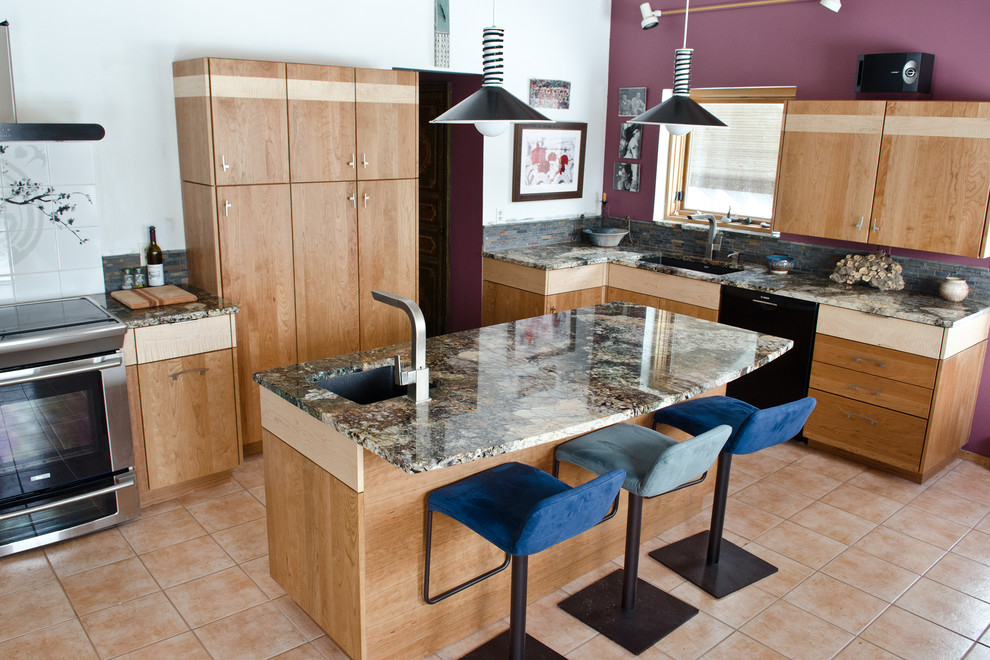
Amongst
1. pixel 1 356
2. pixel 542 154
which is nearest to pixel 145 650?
pixel 1 356

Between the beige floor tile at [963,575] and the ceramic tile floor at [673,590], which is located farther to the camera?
the beige floor tile at [963,575]

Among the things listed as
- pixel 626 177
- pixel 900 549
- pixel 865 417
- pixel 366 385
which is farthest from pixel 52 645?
pixel 626 177

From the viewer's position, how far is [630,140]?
607cm

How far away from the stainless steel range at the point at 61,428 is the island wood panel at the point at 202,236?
0.65m

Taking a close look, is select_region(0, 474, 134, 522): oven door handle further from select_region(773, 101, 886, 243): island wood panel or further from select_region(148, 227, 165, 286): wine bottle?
select_region(773, 101, 886, 243): island wood panel

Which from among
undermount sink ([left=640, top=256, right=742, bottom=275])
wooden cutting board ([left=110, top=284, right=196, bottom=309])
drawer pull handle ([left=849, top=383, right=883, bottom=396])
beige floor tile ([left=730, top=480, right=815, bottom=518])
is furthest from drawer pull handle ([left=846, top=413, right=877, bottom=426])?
wooden cutting board ([left=110, top=284, right=196, bottom=309])

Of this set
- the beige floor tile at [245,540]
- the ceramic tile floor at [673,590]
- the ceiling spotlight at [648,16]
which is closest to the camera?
the ceramic tile floor at [673,590]

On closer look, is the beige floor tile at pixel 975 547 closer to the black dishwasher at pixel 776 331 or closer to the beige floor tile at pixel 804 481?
the beige floor tile at pixel 804 481

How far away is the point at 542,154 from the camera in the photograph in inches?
232

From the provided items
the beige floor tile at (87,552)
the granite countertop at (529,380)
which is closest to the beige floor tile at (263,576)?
the beige floor tile at (87,552)

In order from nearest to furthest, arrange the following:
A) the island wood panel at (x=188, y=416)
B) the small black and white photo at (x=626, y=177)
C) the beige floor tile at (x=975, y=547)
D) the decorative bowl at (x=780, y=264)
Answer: the beige floor tile at (x=975, y=547) < the island wood panel at (x=188, y=416) < the decorative bowl at (x=780, y=264) < the small black and white photo at (x=626, y=177)

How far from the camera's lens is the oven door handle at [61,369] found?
3.16m

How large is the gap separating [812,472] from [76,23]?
4.66 meters

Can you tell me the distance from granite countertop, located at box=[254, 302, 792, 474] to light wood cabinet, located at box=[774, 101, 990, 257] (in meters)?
1.48
